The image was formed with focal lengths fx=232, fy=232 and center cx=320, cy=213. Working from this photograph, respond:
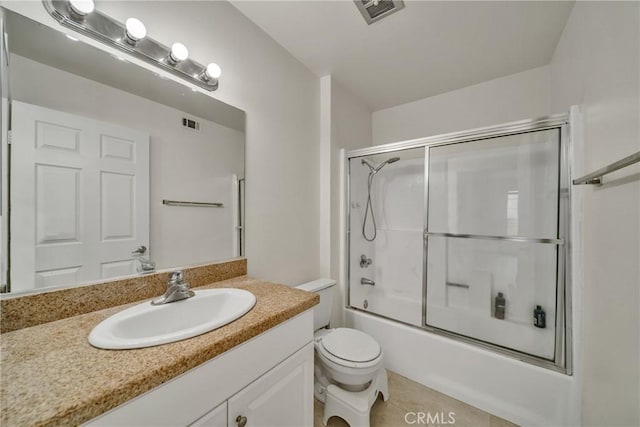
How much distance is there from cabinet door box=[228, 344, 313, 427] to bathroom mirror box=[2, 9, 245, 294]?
65 centimetres

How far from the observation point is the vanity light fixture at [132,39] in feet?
2.65

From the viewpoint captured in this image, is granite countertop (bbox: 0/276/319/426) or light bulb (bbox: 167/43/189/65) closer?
granite countertop (bbox: 0/276/319/426)

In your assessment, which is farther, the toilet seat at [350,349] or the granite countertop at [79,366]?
the toilet seat at [350,349]

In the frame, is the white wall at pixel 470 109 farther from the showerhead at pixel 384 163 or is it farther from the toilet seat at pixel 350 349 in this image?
the toilet seat at pixel 350 349

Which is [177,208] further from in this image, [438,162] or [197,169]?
[438,162]

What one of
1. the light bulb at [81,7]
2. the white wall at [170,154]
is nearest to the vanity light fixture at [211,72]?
the white wall at [170,154]

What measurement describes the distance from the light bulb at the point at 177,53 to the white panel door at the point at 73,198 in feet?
1.24

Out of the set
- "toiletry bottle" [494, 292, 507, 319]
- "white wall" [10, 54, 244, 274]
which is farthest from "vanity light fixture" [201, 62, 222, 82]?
"toiletry bottle" [494, 292, 507, 319]

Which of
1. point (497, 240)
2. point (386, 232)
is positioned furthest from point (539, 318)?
point (386, 232)

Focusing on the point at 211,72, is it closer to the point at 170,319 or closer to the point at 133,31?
the point at 133,31

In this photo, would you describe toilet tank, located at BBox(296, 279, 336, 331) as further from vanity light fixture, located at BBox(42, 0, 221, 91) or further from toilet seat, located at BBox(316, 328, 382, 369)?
vanity light fixture, located at BBox(42, 0, 221, 91)

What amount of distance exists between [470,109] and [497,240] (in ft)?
3.96

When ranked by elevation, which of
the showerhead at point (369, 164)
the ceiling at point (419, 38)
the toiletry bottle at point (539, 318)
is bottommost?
the toiletry bottle at point (539, 318)

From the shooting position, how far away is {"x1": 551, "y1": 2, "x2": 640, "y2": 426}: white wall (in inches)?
31.3
